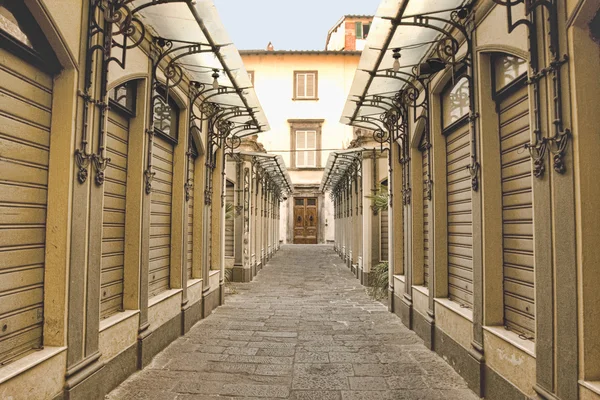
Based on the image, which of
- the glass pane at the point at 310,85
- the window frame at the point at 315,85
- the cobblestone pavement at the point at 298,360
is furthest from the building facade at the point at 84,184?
the glass pane at the point at 310,85

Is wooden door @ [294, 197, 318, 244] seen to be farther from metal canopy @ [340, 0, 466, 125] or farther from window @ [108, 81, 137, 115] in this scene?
window @ [108, 81, 137, 115]

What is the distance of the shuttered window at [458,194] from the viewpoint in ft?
16.4

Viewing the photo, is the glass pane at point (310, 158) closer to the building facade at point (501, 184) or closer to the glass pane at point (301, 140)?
the glass pane at point (301, 140)

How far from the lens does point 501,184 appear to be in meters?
4.17

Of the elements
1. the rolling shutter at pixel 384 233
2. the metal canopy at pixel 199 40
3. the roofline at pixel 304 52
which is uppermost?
the roofline at pixel 304 52

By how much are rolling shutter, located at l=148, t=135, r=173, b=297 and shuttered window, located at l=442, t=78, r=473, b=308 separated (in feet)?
12.5

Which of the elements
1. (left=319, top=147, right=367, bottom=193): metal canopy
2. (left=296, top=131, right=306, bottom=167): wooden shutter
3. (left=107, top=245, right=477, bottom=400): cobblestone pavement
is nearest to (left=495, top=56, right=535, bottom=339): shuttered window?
(left=107, top=245, right=477, bottom=400): cobblestone pavement

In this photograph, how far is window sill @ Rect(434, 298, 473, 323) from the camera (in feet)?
15.1

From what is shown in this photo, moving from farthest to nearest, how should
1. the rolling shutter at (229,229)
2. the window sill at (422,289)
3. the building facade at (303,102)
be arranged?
the building facade at (303,102), the rolling shutter at (229,229), the window sill at (422,289)

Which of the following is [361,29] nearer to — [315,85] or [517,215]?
[315,85]

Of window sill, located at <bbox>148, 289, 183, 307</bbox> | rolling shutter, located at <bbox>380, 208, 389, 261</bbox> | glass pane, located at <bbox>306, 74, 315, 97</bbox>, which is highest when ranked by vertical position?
glass pane, located at <bbox>306, 74, 315, 97</bbox>

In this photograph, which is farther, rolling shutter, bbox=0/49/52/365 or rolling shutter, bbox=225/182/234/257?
rolling shutter, bbox=225/182/234/257

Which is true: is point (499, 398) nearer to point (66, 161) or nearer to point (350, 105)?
point (66, 161)

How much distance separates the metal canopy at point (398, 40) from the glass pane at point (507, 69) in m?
0.57
